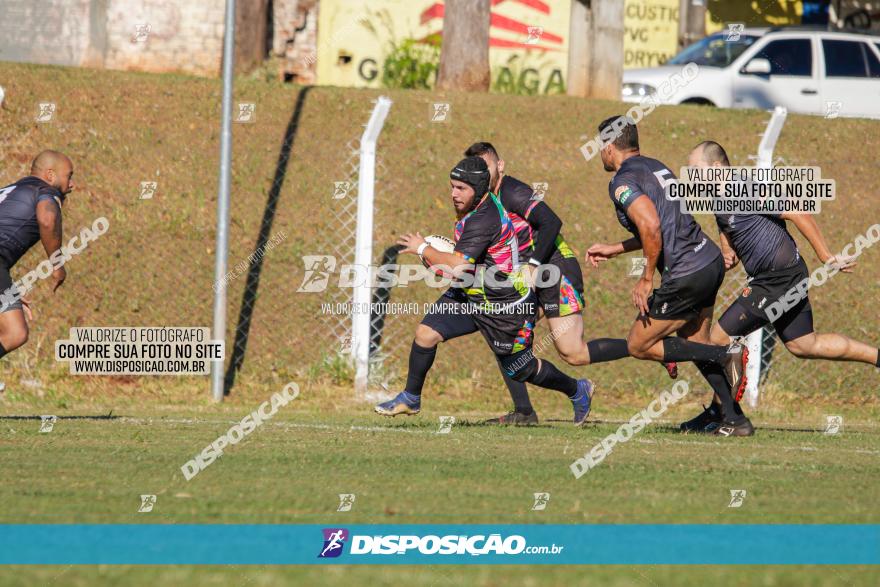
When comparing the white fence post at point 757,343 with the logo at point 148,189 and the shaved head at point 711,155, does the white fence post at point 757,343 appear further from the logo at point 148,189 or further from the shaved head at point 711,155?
the logo at point 148,189

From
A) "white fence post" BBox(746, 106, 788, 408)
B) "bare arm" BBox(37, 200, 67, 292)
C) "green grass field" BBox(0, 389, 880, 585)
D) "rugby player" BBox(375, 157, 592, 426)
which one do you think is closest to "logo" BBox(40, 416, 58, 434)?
"green grass field" BBox(0, 389, 880, 585)

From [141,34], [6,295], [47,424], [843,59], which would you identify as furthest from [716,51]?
[47,424]

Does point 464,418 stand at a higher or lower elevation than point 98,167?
lower

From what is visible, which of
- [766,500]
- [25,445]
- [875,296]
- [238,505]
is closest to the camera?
[238,505]

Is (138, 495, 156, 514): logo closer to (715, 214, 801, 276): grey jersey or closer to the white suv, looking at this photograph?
(715, 214, 801, 276): grey jersey

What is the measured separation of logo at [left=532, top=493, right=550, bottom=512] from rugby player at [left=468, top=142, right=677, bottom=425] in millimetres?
3285

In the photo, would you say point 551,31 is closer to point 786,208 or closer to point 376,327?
point 376,327

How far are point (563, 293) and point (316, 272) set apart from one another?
14.8 ft

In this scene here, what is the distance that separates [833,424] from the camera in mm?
10648

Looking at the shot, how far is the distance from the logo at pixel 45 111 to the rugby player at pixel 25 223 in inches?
227

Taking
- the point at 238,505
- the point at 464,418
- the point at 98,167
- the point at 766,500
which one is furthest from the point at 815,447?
the point at 98,167

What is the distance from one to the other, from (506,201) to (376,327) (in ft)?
11.4

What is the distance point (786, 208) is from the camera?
8648 mm

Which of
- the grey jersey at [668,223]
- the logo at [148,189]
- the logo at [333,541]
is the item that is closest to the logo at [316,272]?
the logo at [148,189]
